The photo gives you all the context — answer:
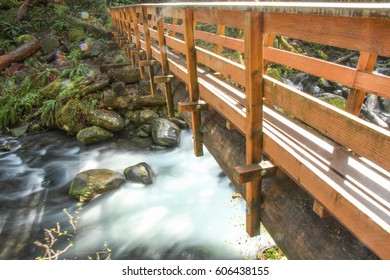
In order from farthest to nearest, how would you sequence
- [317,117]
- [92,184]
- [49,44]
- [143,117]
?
[49,44]
[143,117]
[92,184]
[317,117]

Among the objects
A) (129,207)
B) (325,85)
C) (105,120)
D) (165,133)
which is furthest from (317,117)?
(325,85)

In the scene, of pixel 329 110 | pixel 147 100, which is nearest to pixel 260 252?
pixel 329 110

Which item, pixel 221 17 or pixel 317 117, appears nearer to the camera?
pixel 317 117

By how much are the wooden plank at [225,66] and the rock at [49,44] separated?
42.2ft

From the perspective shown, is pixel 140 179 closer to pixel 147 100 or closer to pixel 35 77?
pixel 147 100

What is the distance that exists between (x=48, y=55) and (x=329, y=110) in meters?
15.0

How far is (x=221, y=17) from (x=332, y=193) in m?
1.94

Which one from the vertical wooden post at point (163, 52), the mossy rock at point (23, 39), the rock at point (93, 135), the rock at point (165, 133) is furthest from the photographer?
the mossy rock at point (23, 39)

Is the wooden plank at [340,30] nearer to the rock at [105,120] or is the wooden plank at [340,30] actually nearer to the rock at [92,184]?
the rock at [92,184]

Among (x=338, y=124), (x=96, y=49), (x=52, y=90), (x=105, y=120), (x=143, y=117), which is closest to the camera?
(x=338, y=124)

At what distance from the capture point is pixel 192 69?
4.04m

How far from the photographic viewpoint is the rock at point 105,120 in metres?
9.86

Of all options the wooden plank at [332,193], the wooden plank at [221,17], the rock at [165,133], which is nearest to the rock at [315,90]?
the rock at [165,133]

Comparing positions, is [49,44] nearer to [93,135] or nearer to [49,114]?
[49,114]
